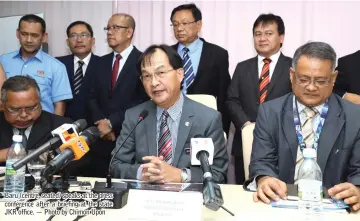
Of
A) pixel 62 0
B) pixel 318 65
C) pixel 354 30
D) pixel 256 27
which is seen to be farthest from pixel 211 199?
pixel 62 0

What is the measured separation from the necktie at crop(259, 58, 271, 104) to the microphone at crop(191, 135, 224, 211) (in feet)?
5.75

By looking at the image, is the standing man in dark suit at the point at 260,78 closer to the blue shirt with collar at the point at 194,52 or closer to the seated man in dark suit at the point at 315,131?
the blue shirt with collar at the point at 194,52

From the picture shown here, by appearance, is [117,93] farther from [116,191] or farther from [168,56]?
[116,191]

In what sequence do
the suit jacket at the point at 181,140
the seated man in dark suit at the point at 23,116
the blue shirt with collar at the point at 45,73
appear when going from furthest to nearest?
the blue shirt with collar at the point at 45,73, the seated man in dark suit at the point at 23,116, the suit jacket at the point at 181,140

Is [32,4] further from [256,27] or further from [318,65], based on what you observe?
[318,65]

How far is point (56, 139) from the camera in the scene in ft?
5.91

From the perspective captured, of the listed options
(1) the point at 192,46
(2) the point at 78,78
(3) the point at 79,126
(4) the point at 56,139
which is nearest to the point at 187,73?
(1) the point at 192,46

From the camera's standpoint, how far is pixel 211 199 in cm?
152

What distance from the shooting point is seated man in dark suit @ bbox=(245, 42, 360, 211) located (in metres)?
2.27

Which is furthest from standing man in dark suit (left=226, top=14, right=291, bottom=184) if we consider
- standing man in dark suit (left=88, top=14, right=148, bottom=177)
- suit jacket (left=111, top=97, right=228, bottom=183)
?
suit jacket (left=111, top=97, right=228, bottom=183)

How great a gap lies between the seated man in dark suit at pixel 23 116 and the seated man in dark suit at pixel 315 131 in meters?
1.37

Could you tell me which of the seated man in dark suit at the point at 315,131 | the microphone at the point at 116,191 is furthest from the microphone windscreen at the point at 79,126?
the seated man in dark suit at the point at 315,131

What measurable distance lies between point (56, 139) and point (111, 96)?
2.10 metres

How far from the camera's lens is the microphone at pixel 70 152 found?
1.62 meters
